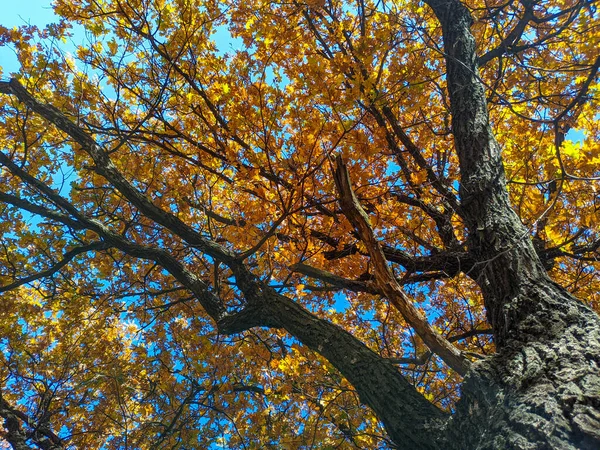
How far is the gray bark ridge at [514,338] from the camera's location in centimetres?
154

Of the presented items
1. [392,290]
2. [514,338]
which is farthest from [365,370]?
[514,338]

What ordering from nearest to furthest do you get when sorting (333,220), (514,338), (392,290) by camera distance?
(514,338)
(392,290)
(333,220)

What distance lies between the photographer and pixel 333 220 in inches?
162

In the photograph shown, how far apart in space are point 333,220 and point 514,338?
226 cm

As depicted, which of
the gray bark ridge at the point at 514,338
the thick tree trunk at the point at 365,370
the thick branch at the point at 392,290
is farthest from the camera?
the thick branch at the point at 392,290

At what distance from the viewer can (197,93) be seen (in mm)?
4684

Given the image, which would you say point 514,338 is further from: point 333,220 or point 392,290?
point 333,220

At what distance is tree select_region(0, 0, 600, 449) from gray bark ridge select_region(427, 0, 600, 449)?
12 mm

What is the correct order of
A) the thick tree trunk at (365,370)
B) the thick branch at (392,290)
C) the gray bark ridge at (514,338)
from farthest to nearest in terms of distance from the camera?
the thick branch at (392,290) < the thick tree trunk at (365,370) < the gray bark ridge at (514,338)

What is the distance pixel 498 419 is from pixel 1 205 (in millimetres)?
6428

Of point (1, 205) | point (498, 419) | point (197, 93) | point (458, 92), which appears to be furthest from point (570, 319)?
point (1, 205)

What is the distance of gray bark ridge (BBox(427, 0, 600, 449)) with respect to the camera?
154 cm

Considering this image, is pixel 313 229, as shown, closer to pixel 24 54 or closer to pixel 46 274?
pixel 46 274

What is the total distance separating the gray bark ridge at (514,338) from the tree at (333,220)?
1cm
